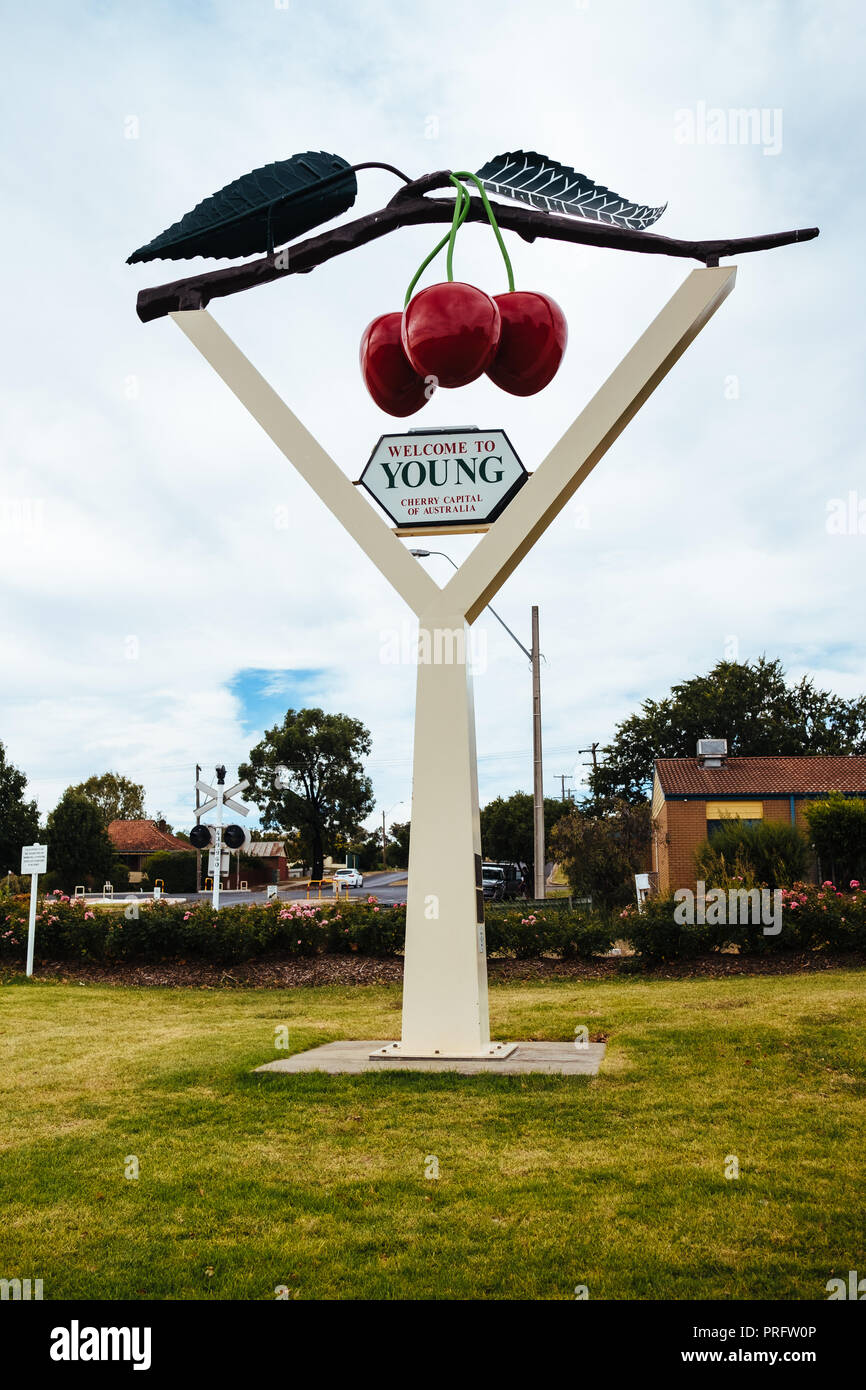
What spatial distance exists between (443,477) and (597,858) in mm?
21861

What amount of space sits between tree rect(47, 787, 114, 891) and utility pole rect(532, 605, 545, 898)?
30.6m

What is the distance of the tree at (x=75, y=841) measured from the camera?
46719 millimetres

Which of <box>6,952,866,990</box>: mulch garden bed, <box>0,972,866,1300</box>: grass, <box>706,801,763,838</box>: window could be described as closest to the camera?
<box>0,972,866,1300</box>: grass

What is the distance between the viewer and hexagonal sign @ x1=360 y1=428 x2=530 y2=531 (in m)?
6.79

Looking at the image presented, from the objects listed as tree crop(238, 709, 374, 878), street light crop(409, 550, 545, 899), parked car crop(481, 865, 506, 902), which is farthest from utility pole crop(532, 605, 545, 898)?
tree crop(238, 709, 374, 878)

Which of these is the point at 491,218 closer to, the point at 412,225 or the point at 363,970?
the point at 412,225

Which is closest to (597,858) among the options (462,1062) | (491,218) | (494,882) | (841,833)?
(494,882)

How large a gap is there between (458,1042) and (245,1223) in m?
2.71

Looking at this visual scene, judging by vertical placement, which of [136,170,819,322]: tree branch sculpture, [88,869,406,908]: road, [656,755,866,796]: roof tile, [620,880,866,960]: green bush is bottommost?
[88,869,406,908]: road

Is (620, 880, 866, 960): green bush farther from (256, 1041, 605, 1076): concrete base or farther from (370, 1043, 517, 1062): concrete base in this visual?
(370, 1043, 517, 1062): concrete base

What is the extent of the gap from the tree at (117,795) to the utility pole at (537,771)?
56.0 meters

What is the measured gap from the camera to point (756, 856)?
48.4 ft

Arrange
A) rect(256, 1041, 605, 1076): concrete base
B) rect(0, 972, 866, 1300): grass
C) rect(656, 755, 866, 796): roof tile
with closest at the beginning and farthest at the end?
rect(0, 972, 866, 1300): grass
rect(256, 1041, 605, 1076): concrete base
rect(656, 755, 866, 796): roof tile
